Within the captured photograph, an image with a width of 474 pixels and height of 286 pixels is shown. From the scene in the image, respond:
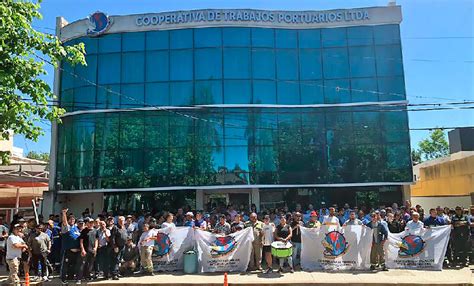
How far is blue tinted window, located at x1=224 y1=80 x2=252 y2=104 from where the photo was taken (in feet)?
77.9

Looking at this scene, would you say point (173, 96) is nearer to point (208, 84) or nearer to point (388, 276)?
point (208, 84)

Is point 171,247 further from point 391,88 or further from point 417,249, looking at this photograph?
point 391,88

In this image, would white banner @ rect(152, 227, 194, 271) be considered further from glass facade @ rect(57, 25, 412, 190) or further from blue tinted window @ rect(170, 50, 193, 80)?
blue tinted window @ rect(170, 50, 193, 80)

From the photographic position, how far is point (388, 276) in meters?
12.0

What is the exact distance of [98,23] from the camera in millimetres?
25219

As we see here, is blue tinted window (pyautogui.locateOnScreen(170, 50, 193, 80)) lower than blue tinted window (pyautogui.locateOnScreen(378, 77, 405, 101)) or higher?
higher

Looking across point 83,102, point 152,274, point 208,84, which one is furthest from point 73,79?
point 152,274

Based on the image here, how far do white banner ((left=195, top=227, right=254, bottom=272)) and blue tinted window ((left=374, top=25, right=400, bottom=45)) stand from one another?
1594 centimetres

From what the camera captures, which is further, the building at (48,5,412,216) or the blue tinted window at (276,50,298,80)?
the blue tinted window at (276,50,298,80)

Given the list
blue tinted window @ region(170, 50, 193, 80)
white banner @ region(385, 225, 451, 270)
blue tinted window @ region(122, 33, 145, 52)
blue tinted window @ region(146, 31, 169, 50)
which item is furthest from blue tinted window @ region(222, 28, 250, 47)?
white banner @ region(385, 225, 451, 270)

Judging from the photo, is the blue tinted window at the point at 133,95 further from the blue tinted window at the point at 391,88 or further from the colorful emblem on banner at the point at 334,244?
the colorful emblem on banner at the point at 334,244

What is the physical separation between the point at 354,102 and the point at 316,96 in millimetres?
2131

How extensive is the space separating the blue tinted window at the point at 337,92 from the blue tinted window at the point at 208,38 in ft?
22.1

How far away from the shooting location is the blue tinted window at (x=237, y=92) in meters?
23.8
